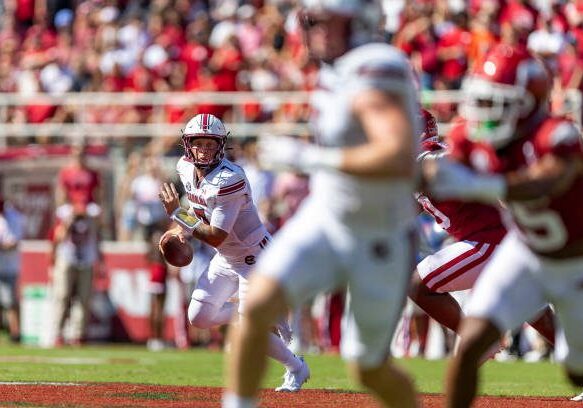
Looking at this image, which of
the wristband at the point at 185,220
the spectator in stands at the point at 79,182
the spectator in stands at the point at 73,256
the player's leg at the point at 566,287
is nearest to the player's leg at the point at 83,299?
the spectator in stands at the point at 73,256

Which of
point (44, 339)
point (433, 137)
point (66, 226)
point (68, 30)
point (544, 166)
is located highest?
point (544, 166)

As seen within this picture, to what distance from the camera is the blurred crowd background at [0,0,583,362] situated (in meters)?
16.2

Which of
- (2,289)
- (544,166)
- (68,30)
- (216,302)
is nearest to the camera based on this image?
(544,166)

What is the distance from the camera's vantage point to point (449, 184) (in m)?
5.45

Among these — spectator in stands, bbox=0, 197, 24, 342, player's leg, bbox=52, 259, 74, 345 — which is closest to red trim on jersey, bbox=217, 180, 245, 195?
player's leg, bbox=52, 259, 74, 345

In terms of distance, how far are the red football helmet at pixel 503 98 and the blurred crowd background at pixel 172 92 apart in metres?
8.53

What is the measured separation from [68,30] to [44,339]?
5.75 m

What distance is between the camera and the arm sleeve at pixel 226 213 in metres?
9.45

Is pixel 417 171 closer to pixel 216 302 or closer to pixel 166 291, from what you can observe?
pixel 216 302

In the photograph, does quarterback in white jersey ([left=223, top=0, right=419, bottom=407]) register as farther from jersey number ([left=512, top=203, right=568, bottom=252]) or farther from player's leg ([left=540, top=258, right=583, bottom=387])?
player's leg ([left=540, top=258, right=583, bottom=387])

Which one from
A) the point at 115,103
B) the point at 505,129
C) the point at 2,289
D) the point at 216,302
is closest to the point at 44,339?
the point at 2,289

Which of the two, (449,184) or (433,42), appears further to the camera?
(433,42)

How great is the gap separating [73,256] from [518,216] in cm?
1146

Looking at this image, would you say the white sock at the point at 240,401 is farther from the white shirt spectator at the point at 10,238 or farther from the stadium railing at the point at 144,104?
the white shirt spectator at the point at 10,238
